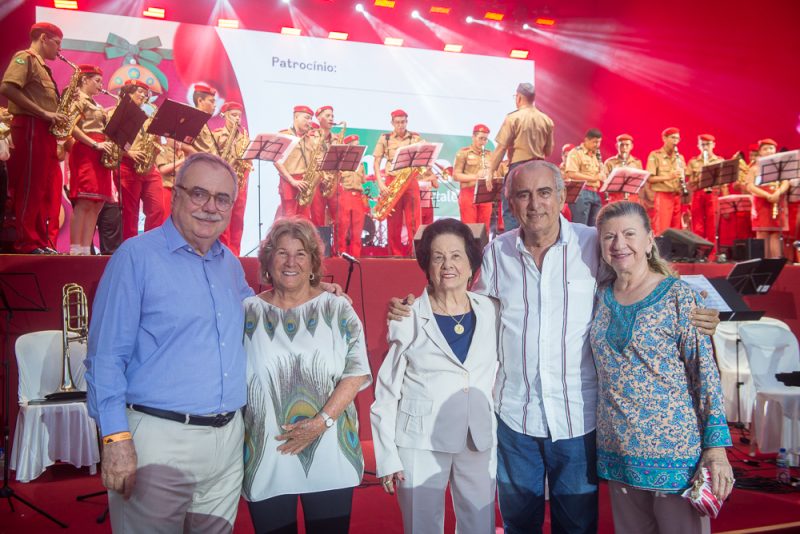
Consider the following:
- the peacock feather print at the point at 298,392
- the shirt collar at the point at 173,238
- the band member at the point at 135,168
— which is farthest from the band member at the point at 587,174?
the shirt collar at the point at 173,238

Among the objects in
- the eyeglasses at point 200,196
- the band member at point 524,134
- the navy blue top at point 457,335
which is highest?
the band member at point 524,134

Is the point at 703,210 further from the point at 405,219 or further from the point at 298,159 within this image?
the point at 298,159

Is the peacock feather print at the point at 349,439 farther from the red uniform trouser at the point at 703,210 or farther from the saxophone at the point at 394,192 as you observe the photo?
the red uniform trouser at the point at 703,210

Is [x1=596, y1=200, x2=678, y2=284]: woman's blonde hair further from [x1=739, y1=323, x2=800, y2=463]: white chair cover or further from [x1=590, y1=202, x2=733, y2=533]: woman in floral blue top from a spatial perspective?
[x1=739, y1=323, x2=800, y2=463]: white chair cover

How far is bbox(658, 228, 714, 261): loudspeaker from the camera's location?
841cm

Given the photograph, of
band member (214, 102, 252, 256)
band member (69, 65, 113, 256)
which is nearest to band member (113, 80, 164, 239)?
band member (69, 65, 113, 256)

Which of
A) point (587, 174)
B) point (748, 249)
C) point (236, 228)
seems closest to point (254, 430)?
point (236, 228)

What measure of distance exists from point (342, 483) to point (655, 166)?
10808mm

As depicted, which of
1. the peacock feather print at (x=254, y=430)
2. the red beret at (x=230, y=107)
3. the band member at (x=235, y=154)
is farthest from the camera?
the red beret at (x=230, y=107)

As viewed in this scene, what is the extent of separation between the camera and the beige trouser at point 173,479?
2.12 metres

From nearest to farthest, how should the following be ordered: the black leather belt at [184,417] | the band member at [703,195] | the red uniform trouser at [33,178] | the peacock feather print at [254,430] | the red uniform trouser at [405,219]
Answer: the black leather belt at [184,417] < the peacock feather print at [254,430] < the red uniform trouser at [33,178] < the red uniform trouser at [405,219] < the band member at [703,195]

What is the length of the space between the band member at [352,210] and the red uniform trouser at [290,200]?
0.63 metres

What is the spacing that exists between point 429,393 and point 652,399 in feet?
2.69

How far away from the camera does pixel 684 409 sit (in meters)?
2.25
